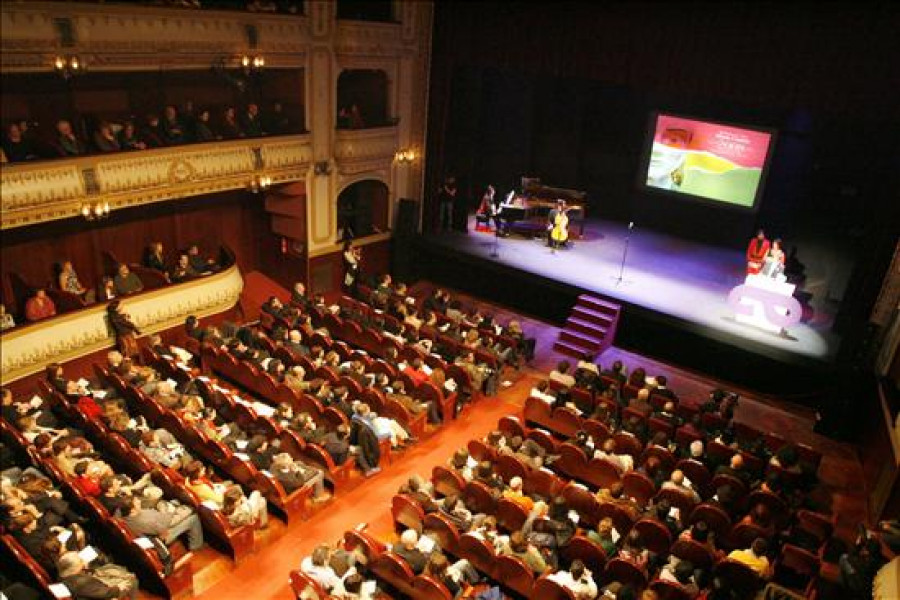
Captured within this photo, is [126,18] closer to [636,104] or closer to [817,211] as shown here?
[636,104]

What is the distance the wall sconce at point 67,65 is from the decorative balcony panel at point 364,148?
4.87 metres

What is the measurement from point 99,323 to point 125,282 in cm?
95

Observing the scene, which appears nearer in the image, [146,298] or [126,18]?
[126,18]

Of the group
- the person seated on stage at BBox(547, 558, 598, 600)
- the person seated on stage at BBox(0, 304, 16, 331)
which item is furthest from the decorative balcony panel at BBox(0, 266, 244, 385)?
the person seated on stage at BBox(547, 558, 598, 600)

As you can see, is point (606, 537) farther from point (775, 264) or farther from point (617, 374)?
point (775, 264)

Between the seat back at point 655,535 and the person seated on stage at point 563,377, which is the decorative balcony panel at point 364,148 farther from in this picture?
the seat back at point 655,535

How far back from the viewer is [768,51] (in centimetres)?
1071

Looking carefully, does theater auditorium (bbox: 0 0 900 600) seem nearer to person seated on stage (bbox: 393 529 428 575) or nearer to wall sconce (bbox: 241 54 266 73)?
person seated on stage (bbox: 393 529 428 575)

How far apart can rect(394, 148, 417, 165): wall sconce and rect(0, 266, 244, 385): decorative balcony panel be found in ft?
13.8

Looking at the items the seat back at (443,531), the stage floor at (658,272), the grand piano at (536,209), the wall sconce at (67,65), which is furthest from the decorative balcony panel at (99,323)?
the seat back at (443,531)

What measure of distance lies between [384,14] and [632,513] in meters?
11.0

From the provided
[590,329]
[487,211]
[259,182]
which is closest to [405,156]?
[487,211]

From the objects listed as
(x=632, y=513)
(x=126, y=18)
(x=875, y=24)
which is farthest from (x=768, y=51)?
(x=126, y=18)

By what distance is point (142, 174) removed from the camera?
34.7ft
